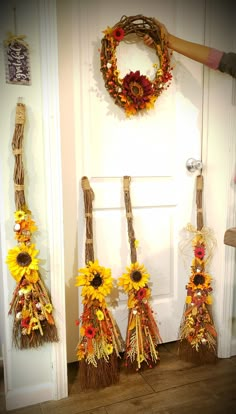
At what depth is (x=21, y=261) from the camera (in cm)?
111

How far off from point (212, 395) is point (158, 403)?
250mm

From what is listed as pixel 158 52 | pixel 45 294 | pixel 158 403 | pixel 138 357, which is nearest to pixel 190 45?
pixel 158 52

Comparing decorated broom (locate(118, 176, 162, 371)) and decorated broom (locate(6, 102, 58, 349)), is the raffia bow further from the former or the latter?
decorated broom (locate(6, 102, 58, 349))

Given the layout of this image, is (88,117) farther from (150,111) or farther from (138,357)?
(138,357)

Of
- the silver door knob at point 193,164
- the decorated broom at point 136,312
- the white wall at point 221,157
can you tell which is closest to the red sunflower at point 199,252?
the white wall at point 221,157

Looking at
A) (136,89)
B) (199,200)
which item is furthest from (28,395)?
(136,89)

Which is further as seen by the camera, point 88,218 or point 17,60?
→ point 88,218

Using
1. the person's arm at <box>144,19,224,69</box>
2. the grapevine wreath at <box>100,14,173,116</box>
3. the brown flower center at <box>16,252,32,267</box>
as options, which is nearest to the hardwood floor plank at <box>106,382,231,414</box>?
the brown flower center at <box>16,252,32,267</box>

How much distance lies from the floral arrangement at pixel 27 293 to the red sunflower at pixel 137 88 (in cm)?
73

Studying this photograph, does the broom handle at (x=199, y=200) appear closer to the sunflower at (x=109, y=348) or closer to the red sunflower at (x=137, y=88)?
the red sunflower at (x=137, y=88)

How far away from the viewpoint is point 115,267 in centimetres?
151

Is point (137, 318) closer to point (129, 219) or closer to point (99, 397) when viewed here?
point (99, 397)

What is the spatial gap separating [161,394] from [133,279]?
1.68 ft

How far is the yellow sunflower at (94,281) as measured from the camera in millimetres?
1272
